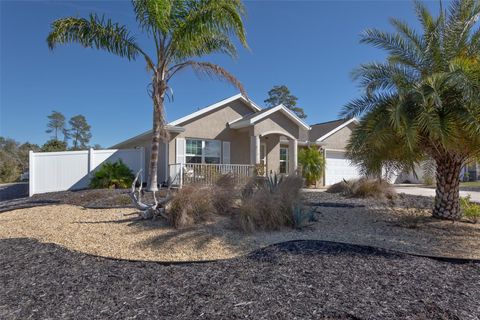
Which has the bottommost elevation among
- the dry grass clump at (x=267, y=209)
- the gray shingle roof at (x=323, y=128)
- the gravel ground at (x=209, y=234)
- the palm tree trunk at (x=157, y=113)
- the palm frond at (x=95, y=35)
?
the gravel ground at (x=209, y=234)

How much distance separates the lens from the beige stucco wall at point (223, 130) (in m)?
15.5

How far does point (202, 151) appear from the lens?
16.1 metres

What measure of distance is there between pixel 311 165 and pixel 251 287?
49.9 ft

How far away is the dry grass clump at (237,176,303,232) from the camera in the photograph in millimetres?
6383

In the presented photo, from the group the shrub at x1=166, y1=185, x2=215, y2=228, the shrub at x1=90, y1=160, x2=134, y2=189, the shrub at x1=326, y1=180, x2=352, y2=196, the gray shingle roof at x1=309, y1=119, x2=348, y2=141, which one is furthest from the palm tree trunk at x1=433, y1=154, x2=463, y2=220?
the gray shingle roof at x1=309, y1=119, x2=348, y2=141

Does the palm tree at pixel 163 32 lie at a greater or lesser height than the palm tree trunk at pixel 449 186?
greater

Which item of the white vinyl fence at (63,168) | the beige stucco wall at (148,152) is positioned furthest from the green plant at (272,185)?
the white vinyl fence at (63,168)

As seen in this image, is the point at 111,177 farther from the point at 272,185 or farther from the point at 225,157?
the point at 272,185

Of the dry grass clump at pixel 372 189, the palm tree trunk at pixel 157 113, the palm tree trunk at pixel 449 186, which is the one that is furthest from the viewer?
the dry grass clump at pixel 372 189

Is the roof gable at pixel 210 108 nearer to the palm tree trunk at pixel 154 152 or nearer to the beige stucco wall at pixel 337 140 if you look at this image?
the palm tree trunk at pixel 154 152

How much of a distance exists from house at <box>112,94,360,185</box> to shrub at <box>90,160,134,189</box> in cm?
184

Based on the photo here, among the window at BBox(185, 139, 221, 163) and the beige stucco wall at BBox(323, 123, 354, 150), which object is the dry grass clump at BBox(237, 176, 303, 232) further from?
the beige stucco wall at BBox(323, 123, 354, 150)

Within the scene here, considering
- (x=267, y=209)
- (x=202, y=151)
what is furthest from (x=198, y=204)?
(x=202, y=151)

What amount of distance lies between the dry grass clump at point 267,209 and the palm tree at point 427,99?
2286mm
